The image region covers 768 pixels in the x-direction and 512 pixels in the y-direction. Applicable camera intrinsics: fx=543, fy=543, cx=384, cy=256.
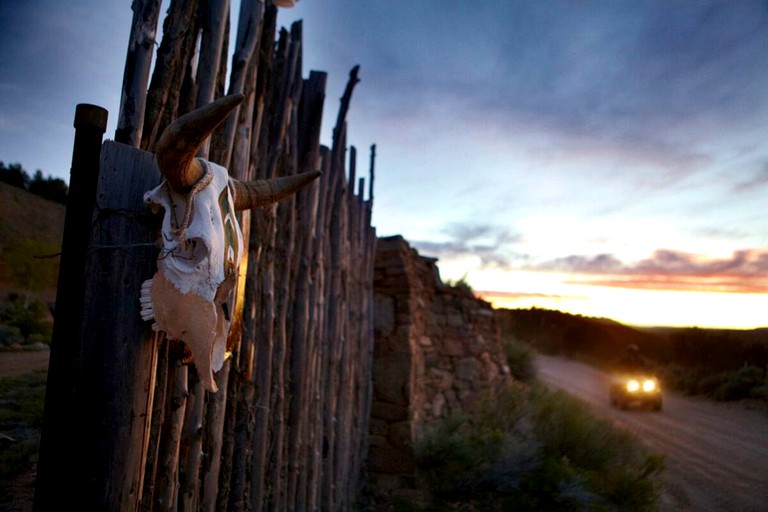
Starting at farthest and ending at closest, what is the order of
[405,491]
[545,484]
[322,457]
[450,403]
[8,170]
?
[8,170]
[450,403]
[405,491]
[545,484]
[322,457]

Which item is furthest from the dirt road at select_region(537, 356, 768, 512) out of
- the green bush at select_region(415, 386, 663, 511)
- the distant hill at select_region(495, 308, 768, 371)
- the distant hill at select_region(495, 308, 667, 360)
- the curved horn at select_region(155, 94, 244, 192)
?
the distant hill at select_region(495, 308, 667, 360)

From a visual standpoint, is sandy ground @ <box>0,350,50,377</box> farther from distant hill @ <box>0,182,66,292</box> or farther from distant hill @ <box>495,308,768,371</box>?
distant hill @ <box>0,182,66,292</box>

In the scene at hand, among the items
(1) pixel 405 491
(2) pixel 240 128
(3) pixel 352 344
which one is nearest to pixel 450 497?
(1) pixel 405 491

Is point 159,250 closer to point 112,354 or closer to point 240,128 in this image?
point 112,354

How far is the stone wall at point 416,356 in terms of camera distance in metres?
5.95

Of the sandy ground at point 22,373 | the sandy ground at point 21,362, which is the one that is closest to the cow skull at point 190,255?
the sandy ground at point 22,373

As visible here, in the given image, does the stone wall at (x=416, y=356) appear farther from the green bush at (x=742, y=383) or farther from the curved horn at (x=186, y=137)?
the green bush at (x=742, y=383)

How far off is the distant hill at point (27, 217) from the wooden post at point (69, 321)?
2867 centimetres

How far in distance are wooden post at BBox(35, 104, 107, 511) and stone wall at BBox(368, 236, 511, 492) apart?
4429 millimetres

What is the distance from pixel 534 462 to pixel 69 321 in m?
5.13

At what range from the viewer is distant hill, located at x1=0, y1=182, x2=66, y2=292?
28.2 m

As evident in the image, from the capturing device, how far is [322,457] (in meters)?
4.09

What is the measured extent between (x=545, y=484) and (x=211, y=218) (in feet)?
15.2

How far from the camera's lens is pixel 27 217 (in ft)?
102
